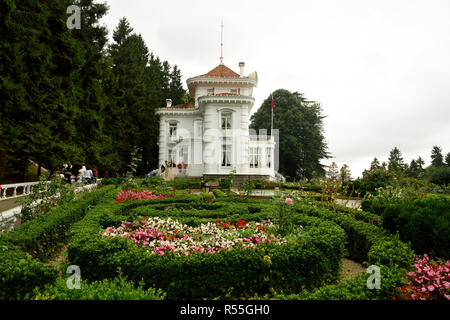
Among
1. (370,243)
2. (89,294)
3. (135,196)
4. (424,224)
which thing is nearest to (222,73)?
(135,196)

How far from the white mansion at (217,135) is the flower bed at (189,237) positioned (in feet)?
59.3

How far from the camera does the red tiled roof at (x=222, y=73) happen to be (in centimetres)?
2976

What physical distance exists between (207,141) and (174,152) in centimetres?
564

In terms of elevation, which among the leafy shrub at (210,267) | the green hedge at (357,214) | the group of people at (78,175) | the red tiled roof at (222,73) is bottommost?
the leafy shrub at (210,267)

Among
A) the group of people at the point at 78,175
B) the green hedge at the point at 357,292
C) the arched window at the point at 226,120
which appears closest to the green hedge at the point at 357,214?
the green hedge at the point at 357,292

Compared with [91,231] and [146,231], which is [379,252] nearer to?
[146,231]

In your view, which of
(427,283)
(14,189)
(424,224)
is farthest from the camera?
(14,189)

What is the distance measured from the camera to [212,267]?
4242 mm

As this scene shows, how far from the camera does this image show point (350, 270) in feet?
19.1

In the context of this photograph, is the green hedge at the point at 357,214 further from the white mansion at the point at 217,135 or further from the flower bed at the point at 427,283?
the white mansion at the point at 217,135

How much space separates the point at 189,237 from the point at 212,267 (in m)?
1.50

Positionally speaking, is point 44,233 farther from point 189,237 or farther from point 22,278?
point 189,237

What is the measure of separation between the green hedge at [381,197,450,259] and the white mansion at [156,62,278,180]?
62.8 ft
